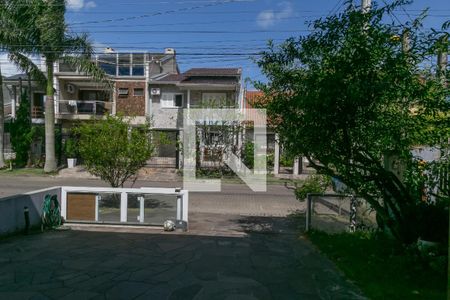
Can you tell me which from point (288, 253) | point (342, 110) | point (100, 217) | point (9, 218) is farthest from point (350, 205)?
point (9, 218)

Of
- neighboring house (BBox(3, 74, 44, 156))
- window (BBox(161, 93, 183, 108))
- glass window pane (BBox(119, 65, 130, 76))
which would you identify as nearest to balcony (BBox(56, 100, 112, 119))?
neighboring house (BBox(3, 74, 44, 156))

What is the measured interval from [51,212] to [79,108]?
67.4 ft

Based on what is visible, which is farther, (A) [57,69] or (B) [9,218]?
(A) [57,69]

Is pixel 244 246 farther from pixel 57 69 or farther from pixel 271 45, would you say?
pixel 57 69

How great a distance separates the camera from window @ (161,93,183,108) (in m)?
28.2

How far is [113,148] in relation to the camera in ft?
36.6

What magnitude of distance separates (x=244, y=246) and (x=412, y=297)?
11.7 feet

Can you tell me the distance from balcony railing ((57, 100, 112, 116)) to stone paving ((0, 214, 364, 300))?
20399mm

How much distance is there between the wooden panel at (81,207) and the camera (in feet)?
31.6

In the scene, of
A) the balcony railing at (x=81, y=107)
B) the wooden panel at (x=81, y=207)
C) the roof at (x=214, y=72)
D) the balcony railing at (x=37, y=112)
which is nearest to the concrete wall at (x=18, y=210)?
the wooden panel at (x=81, y=207)

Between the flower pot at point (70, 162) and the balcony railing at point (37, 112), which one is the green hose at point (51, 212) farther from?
the balcony railing at point (37, 112)

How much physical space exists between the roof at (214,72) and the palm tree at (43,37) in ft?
32.3

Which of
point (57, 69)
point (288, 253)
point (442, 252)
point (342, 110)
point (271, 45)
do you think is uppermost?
point (57, 69)

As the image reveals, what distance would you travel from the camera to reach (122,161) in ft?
37.5
